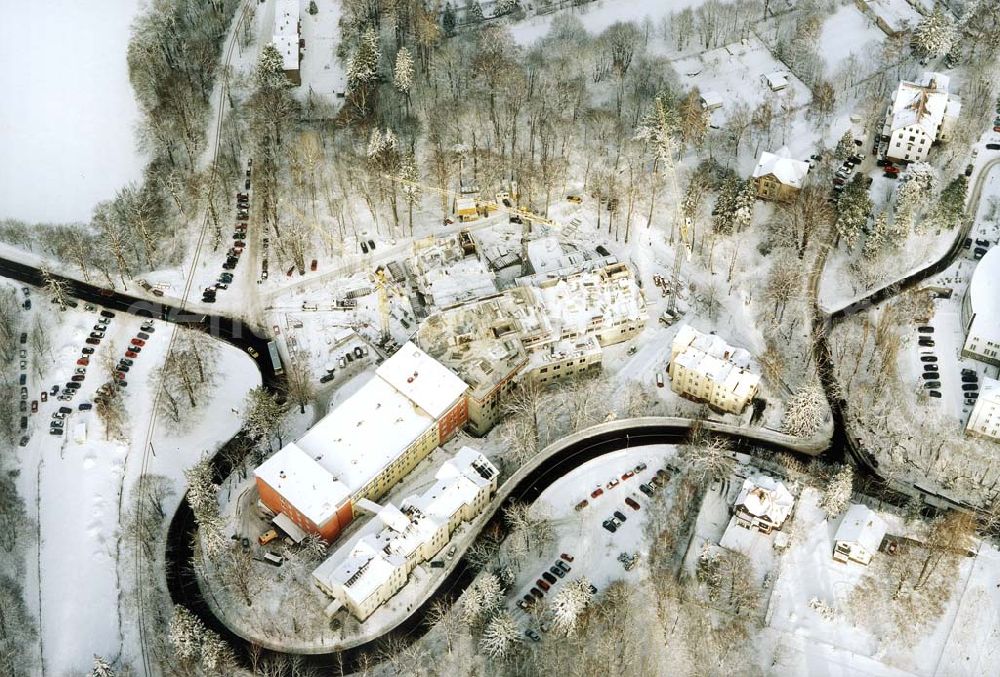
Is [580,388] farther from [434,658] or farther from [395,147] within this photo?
[395,147]

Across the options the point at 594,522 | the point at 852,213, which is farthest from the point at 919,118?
the point at 594,522

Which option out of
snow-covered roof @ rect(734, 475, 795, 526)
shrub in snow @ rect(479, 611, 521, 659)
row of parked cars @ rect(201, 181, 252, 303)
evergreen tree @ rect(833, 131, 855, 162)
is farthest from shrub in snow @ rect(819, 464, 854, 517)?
row of parked cars @ rect(201, 181, 252, 303)

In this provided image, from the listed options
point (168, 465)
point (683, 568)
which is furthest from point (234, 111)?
point (683, 568)

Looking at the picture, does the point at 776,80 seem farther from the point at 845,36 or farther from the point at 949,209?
the point at 949,209

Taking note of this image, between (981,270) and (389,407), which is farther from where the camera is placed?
(981,270)

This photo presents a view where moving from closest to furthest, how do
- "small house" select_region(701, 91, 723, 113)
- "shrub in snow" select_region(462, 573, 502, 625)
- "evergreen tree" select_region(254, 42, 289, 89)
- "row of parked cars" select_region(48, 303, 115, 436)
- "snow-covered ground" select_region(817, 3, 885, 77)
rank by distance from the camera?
"shrub in snow" select_region(462, 573, 502, 625) < "row of parked cars" select_region(48, 303, 115, 436) < "evergreen tree" select_region(254, 42, 289, 89) < "small house" select_region(701, 91, 723, 113) < "snow-covered ground" select_region(817, 3, 885, 77)

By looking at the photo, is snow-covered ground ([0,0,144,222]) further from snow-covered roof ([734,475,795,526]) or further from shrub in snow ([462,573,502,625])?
snow-covered roof ([734,475,795,526])

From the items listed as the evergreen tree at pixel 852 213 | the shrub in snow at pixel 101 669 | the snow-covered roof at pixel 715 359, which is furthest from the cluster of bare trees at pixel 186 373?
the evergreen tree at pixel 852 213
